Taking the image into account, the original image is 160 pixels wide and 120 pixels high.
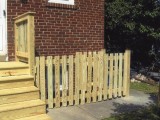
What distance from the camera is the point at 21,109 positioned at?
6.05m

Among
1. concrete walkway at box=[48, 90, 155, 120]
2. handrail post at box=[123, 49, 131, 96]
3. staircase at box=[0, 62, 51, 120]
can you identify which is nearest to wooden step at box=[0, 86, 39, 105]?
staircase at box=[0, 62, 51, 120]

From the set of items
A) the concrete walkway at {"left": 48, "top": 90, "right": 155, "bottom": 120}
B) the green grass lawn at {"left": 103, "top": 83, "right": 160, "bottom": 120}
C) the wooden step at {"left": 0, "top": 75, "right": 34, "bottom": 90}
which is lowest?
the green grass lawn at {"left": 103, "top": 83, "right": 160, "bottom": 120}

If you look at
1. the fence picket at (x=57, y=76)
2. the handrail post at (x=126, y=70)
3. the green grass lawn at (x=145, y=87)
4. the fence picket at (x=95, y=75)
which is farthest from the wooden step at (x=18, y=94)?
the green grass lawn at (x=145, y=87)

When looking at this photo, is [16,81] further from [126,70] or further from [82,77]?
[126,70]

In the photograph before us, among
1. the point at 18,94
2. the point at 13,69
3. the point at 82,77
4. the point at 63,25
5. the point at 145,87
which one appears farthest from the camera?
the point at 145,87

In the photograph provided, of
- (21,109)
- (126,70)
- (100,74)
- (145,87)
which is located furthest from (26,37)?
(145,87)

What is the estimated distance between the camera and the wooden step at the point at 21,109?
5.89 metres

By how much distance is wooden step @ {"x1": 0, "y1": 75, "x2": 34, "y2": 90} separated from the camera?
645 cm

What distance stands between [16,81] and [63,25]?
9.37 ft

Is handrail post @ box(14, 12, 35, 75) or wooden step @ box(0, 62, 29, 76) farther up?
handrail post @ box(14, 12, 35, 75)

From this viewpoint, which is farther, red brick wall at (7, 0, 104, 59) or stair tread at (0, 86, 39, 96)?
red brick wall at (7, 0, 104, 59)

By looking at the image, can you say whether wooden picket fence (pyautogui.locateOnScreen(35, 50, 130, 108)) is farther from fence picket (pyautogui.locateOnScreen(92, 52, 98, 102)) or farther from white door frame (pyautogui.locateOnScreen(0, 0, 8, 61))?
white door frame (pyautogui.locateOnScreen(0, 0, 8, 61))

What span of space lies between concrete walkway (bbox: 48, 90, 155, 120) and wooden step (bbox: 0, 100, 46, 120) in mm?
558

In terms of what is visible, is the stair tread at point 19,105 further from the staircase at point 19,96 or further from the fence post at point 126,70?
the fence post at point 126,70
